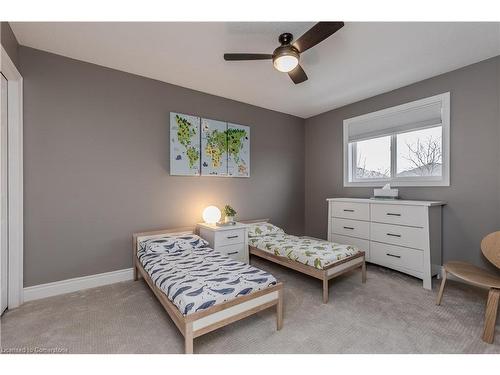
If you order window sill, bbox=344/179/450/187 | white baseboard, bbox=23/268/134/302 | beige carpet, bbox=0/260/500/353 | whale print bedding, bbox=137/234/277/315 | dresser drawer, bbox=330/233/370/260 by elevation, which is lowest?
beige carpet, bbox=0/260/500/353

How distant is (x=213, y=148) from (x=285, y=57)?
1.86 meters

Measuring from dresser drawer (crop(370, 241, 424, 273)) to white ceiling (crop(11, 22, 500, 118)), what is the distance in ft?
7.21

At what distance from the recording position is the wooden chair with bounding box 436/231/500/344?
163cm

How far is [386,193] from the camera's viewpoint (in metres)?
3.21

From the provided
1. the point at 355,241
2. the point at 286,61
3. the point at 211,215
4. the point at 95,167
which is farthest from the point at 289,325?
the point at 95,167

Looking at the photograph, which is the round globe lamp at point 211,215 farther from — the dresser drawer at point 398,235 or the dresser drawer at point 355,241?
the dresser drawer at point 398,235

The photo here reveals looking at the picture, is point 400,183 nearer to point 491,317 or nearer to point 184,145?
point 491,317

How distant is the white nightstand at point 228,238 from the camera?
2.91 meters

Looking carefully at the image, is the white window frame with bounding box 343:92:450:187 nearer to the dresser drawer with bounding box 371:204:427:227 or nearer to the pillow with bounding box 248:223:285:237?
the dresser drawer with bounding box 371:204:427:227

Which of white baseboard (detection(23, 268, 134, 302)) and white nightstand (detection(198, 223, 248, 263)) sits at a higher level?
white nightstand (detection(198, 223, 248, 263))

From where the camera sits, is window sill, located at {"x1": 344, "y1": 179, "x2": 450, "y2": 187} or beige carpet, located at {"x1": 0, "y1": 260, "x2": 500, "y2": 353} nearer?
beige carpet, located at {"x1": 0, "y1": 260, "x2": 500, "y2": 353}

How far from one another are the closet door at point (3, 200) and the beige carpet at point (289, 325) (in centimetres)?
27

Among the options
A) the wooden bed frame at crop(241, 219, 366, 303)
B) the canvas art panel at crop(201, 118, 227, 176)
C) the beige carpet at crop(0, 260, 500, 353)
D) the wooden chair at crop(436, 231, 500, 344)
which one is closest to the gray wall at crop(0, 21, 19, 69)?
the canvas art panel at crop(201, 118, 227, 176)

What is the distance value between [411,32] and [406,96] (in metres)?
1.36
